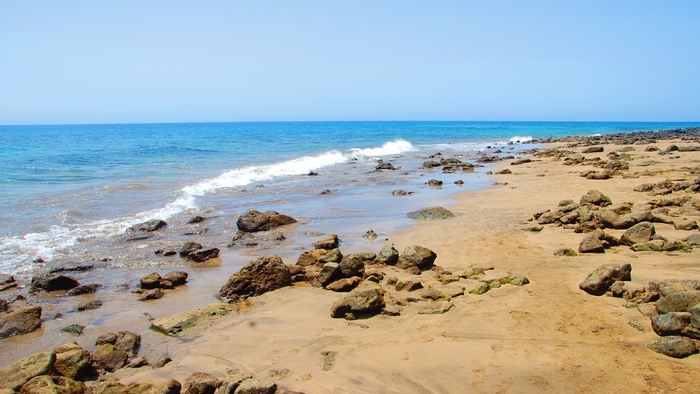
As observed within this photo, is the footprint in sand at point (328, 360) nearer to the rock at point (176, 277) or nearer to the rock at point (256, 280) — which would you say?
the rock at point (256, 280)

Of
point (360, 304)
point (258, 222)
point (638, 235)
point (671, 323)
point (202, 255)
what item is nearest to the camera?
point (671, 323)

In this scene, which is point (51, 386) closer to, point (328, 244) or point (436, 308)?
point (436, 308)

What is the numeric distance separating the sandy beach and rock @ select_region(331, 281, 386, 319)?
0.16 m

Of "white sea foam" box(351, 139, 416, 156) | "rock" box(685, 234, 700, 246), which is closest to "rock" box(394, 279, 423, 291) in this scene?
"rock" box(685, 234, 700, 246)

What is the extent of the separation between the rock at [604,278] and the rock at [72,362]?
6.59m

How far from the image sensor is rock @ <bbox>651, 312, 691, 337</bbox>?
17.0 ft

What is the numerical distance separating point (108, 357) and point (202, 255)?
4.53 meters

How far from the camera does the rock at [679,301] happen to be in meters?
5.42

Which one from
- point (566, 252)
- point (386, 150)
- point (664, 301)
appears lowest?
point (386, 150)

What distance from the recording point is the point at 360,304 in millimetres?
6609

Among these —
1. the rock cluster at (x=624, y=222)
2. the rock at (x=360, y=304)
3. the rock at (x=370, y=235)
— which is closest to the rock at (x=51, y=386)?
the rock at (x=360, y=304)

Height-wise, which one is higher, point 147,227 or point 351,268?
point 351,268

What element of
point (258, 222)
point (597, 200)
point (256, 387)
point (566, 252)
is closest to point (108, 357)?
point (256, 387)

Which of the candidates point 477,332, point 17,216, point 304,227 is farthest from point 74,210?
point 477,332
